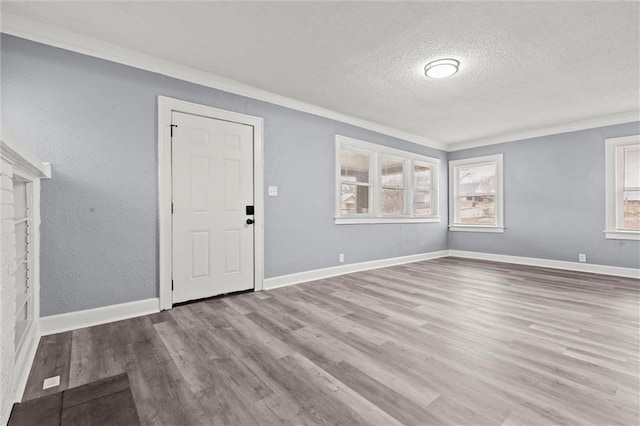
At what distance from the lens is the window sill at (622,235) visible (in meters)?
4.51

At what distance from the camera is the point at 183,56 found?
2.96 meters

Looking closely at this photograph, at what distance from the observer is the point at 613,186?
472cm

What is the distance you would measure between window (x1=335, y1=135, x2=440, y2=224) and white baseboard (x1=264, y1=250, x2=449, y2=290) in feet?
2.38

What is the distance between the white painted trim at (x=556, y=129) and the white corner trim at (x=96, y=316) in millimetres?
6475

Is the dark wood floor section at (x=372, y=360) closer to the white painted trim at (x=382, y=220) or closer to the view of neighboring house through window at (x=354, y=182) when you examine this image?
the white painted trim at (x=382, y=220)

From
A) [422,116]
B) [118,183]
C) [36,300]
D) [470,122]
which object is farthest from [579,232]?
[36,300]

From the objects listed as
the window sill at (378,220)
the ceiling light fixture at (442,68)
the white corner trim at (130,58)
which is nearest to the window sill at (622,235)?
the window sill at (378,220)

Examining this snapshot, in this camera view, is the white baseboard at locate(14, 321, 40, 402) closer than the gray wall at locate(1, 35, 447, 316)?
Answer: Yes

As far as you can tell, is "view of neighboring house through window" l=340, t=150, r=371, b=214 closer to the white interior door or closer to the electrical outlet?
the white interior door

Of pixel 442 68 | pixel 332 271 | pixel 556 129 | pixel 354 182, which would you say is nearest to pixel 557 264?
pixel 556 129

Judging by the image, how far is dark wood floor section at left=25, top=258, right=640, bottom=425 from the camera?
1.47 m

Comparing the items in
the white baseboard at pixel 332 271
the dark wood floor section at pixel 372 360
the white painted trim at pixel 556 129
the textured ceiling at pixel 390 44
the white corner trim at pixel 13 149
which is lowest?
the dark wood floor section at pixel 372 360

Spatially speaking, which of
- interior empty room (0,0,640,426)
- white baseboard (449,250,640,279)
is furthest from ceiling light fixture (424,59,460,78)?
white baseboard (449,250,640,279)

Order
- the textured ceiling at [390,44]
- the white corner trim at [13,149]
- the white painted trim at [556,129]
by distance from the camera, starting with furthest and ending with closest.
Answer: the white painted trim at [556,129]
the textured ceiling at [390,44]
the white corner trim at [13,149]
